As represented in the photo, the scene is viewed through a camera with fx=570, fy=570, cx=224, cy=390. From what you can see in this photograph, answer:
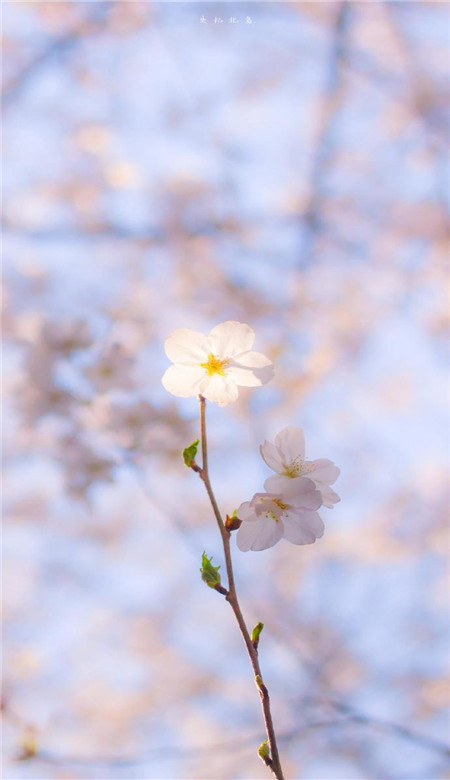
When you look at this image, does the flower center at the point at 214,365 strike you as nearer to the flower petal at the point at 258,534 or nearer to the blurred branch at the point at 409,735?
the flower petal at the point at 258,534

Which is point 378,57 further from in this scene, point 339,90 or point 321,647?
point 321,647

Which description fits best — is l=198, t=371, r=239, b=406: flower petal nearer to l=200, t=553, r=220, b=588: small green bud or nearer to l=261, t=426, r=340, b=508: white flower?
l=261, t=426, r=340, b=508: white flower

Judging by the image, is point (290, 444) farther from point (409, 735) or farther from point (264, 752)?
point (409, 735)

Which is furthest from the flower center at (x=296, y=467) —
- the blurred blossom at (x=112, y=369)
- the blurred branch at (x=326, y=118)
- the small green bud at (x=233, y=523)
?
the blurred branch at (x=326, y=118)

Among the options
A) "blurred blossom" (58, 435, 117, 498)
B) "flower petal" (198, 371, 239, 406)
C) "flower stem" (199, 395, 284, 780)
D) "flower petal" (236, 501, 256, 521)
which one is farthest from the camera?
"blurred blossom" (58, 435, 117, 498)

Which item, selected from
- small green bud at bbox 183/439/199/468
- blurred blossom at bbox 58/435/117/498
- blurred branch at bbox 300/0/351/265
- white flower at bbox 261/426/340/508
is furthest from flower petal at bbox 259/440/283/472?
blurred branch at bbox 300/0/351/265

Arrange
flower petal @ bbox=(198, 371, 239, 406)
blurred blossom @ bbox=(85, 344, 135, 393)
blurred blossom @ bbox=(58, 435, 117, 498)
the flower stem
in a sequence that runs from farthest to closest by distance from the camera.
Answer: blurred blossom @ bbox=(85, 344, 135, 393) < blurred blossom @ bbox=(58, 435, 117, 498) < flower petal @ bbox=(198, 371, 239, 406) < the flower stem
